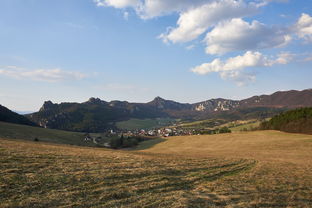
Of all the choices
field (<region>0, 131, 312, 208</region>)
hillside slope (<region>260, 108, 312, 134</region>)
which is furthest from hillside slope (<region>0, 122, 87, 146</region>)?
hillside slope (<region>260, 108, 312, 134</region>)

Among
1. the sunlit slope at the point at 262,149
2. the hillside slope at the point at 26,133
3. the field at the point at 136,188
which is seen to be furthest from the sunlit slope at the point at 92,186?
the hillside slope at the point at 26,133

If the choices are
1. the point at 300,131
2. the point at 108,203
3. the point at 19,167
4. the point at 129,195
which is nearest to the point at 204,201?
the point at 129,195

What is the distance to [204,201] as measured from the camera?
1538 centimetres

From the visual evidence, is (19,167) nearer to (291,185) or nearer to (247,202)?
(247,202)

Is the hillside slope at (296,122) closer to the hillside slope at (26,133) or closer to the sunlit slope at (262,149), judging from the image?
the sunlit slope at (262,149)

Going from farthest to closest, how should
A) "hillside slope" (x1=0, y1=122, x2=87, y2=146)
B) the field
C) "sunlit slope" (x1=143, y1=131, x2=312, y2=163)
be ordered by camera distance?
"hillside slope" (x1=0, y1=122, x2=87, y2=146) < "sunlit slope" (x1=143, y1=131, x2=312, y2=163) < the field

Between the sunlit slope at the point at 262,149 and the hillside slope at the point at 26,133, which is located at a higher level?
the hillside slope at the point at 26,133

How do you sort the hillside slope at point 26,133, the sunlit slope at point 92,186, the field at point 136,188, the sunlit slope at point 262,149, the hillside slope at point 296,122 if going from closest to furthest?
1. the sunlit slope at point 92,186
2. the field at point 136,188
3. the sunlit slope at point 262,149
4. the hillside slope at point 26,133
5. the hillside slope at point 296,122

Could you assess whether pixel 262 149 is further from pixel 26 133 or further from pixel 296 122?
pixel 26 133

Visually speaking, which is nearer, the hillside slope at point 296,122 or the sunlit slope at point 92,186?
the sunlit slope at point 92,186

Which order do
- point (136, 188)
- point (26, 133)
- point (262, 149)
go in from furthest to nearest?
point (26, 133) < point (262, 149) < point (136, 188)

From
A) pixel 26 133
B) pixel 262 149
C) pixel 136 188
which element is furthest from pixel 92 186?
pixel 26 133

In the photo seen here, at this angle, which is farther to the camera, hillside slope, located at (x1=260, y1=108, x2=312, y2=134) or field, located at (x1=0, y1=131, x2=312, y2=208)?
hillside slope, located at (x1=260, y1=108, x2=312, y2=134)

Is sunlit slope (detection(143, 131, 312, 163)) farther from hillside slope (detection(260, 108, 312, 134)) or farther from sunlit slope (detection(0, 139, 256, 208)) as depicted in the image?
sunlit slope (detection(0, 139, 256, 208))
